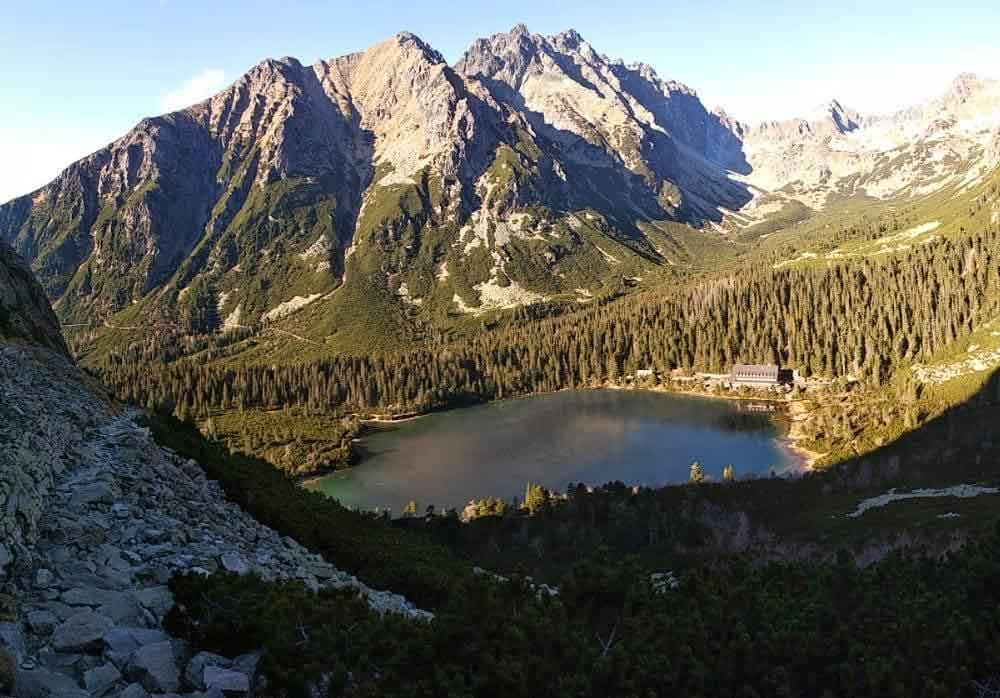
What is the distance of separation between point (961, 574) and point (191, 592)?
1864 centimetres

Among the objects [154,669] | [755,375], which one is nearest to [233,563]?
[154,669]

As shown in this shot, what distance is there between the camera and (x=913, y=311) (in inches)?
6009

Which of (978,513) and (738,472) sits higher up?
(978,513)

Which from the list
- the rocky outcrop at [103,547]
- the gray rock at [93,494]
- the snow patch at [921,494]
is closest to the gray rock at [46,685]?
the rocky outcrop at [103,547]

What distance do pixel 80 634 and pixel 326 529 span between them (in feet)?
54.2

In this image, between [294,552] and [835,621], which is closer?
[835,621]

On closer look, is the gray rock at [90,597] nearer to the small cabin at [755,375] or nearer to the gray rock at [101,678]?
the gray rock at [101,678]

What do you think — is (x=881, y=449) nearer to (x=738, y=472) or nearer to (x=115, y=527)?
(x=738, y=472)

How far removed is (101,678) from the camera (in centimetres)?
1177

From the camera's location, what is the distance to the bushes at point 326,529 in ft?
87.1

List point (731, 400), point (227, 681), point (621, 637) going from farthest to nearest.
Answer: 1. point (731, 400)
2. point (621, 637)
3. point (227, 681)

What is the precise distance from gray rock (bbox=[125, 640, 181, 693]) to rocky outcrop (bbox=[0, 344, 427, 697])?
2cm

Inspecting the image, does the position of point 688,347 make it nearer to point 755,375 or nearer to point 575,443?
point 755,375

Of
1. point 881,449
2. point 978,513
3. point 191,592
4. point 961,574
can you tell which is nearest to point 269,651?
point 191,592
